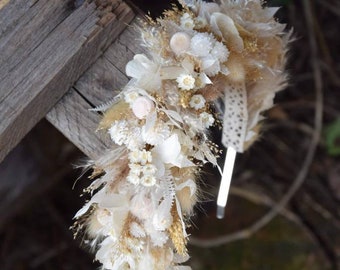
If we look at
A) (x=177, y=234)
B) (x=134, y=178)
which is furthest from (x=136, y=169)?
(x=177, y=234)

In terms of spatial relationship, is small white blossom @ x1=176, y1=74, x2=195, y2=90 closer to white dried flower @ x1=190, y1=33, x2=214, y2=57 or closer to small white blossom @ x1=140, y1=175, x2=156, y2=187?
white dried flower @ x1=190, y1=33, x2=214, y2=57

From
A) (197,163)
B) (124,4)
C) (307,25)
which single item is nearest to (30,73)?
(124,4)

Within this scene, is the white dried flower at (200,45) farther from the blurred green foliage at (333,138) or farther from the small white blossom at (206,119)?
the blurred green foliage at (333,138)

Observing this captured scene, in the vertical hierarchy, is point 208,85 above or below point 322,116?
above

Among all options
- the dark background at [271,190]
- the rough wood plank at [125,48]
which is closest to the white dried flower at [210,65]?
the rough wood plank at [125,48]

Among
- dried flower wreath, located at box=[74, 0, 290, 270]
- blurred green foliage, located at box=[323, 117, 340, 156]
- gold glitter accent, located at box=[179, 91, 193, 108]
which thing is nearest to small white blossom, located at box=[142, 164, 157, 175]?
dried flower wreath, located at box=[74, 0, 290, 270]

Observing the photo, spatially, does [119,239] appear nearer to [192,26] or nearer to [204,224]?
[192,26]

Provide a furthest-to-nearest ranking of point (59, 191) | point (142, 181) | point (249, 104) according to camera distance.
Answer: point (59, 191)
point (249, 104)
point (142, 181)

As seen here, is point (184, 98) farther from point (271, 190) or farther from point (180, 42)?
point (271, 190)
